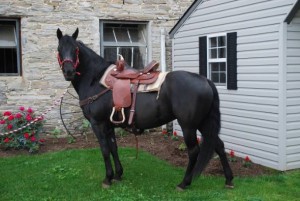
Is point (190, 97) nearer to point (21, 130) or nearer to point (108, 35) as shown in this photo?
point (21, 130)

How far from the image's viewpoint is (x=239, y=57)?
23.8ft

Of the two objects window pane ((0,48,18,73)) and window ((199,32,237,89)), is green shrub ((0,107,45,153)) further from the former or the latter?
window ((199,32,237,89))

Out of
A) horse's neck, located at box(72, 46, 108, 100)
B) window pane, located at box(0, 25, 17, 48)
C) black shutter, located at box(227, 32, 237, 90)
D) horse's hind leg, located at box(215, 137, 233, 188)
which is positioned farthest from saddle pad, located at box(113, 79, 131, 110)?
window pane, located at box(0, 25, 17, 48)

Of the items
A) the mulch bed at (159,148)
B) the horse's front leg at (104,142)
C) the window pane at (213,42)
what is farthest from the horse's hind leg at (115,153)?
the window pane at (213,42)

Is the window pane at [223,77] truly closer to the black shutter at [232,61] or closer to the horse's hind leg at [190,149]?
the black shutter at [232,61]

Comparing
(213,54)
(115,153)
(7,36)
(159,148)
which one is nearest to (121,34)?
(7,36)

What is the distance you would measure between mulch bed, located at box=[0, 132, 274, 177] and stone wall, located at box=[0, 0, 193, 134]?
0.76 meters

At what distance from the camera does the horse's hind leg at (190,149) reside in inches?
203

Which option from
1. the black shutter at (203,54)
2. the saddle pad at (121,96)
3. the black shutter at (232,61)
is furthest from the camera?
the black shutter at (203,54)

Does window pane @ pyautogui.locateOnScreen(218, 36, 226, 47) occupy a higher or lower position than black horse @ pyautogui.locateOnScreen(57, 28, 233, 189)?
higher

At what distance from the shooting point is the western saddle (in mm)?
5402

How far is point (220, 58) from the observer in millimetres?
7871

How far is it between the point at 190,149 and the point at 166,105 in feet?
2.19

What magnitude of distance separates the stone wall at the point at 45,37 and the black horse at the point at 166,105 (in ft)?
11.6
